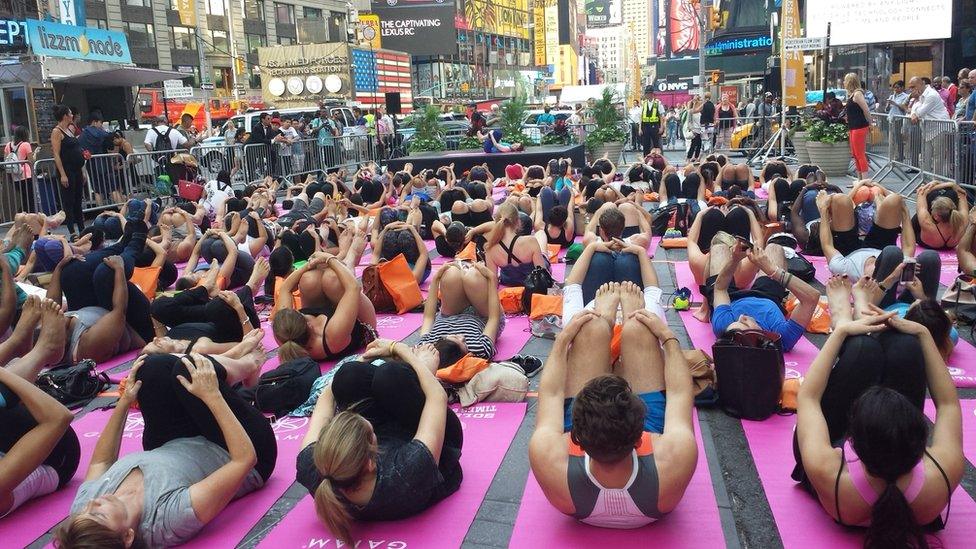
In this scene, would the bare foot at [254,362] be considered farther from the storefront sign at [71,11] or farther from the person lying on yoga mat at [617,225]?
the storefront sign at [71,11]

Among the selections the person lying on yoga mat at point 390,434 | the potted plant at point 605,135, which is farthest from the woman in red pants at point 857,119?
the person lying on yoga mat at point 390,434

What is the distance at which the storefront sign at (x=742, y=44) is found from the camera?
43531 mm

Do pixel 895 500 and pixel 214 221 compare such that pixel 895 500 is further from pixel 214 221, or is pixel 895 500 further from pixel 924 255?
pixel 214 221

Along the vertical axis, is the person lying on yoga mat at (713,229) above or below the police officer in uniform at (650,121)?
below

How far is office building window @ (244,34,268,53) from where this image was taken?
2158 inches

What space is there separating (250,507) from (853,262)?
5736mm

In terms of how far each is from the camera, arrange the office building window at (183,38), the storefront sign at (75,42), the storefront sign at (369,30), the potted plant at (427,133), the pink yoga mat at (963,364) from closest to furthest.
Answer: the pink yoga mat at (963,364), the storefront sign at (75,42), the potted plant at (427,133), the storefront sign at (369,30), the office building window at (183,38)

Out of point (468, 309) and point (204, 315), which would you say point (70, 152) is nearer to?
point (204, 315)

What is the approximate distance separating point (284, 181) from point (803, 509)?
17601 millimetres

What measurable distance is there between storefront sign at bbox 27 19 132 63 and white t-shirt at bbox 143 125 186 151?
15.5 ft

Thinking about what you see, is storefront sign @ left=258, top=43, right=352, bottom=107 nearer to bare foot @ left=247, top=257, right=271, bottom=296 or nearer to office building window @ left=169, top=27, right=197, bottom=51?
office building window @ left=169, top=27, right=197, bottom=51

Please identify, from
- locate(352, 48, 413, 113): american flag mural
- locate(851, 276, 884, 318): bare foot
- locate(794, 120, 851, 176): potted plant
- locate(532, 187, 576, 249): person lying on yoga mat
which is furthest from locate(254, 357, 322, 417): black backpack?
locate(352, 48, 413, 113): american flag mural

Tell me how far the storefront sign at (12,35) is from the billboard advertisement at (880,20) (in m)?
21.1

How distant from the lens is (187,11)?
47.8 m
